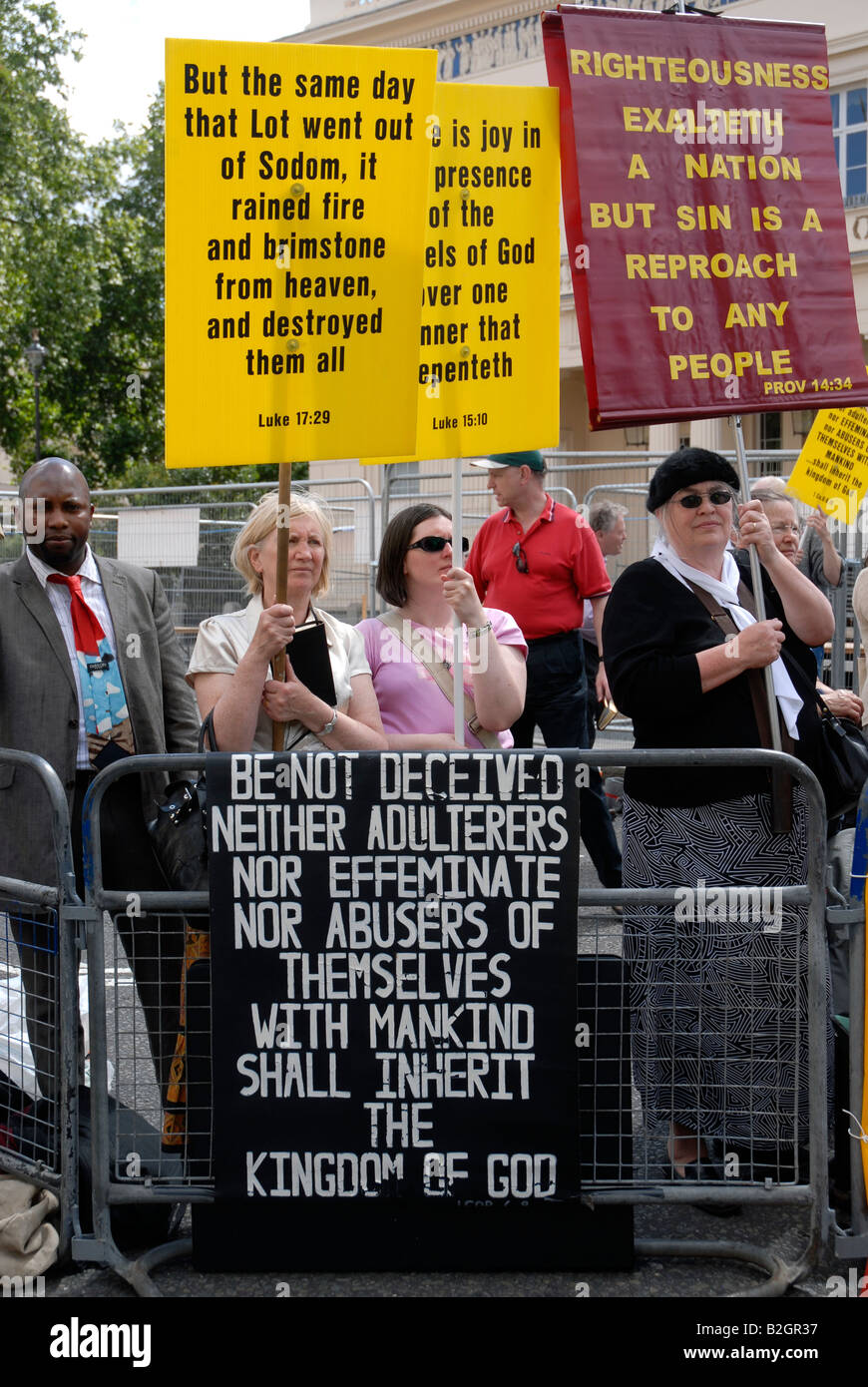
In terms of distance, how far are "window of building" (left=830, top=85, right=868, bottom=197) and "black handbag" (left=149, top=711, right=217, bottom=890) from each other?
2354 centimetres

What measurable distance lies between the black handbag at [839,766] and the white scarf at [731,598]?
0.36 feet

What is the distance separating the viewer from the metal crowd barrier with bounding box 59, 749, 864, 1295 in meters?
3.46

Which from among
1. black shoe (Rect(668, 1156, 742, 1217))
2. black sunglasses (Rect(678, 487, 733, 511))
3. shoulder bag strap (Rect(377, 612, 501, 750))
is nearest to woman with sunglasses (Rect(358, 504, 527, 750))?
shoulder bag strap (Rect(377, 612, 501, 750))

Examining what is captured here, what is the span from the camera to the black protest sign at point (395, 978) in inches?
135

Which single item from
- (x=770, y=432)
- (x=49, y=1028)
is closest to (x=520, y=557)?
(x=49, y=1028)

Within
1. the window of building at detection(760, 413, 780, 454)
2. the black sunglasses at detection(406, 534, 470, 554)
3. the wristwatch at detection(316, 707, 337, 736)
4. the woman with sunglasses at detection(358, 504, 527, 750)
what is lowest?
the wristwatch at detection(316, 707, 337, 736)

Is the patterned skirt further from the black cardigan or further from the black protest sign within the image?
the black protest sign

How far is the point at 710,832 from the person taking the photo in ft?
12.9

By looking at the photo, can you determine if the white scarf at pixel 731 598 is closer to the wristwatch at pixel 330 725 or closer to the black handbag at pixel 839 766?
the black handbag at pixel 839 766

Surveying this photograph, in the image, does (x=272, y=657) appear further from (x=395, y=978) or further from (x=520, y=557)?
(x=520, y=557)

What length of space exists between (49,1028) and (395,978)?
1.10m

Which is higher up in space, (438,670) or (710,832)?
(438,670)

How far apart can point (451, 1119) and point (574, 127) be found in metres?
2.74
